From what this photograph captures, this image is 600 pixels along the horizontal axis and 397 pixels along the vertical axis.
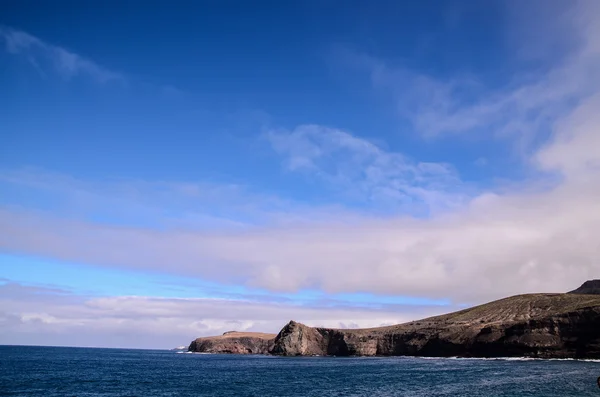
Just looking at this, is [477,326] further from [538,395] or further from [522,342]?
[538,395]

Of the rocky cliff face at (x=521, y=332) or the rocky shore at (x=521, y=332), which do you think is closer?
the rocky cliff face at (x=521, y=332)

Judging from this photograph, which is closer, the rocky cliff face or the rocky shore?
the rocky cliff face

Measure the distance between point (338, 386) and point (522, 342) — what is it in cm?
9712

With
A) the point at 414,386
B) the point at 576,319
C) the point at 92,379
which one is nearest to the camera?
the point at 414,386

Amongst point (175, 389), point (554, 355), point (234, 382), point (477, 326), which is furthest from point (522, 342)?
point (175, 389)

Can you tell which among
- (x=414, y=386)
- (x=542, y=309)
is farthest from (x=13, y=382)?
(x=542, y=309)

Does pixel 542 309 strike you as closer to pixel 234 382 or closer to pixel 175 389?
pixel 234 382

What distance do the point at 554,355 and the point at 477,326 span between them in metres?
34.3

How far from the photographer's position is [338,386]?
258 feet

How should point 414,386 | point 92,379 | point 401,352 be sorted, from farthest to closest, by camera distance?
point 401,352, point 92,379, point 414,386

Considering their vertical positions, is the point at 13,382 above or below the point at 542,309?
below

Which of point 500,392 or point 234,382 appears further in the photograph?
point 234,382

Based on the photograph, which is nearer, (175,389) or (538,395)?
(538,395)

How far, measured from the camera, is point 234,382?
87562 millimetres
